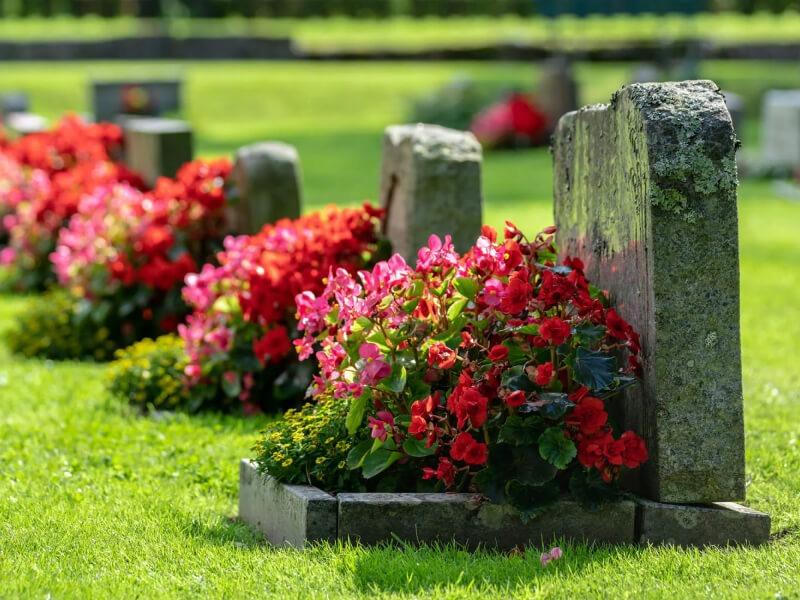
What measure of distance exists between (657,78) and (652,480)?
670 inches

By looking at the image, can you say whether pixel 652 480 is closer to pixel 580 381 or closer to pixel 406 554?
pixel 580 381

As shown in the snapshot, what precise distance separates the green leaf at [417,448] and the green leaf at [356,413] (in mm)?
185

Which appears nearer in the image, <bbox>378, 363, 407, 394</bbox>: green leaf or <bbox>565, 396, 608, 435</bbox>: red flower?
<bbox>565, 396, 608, 435</bbox>: red flower

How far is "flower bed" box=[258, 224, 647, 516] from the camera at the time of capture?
13.9 ft

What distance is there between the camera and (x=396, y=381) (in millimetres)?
4379

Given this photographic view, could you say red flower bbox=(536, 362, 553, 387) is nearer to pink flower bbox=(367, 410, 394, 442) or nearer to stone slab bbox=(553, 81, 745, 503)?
stone slab bbox=(553, 81, 745, 503)

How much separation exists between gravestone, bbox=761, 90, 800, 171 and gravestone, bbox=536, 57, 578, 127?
3.20 metres

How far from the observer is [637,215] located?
14.5 ft

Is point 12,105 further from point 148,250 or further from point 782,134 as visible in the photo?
point 148,250

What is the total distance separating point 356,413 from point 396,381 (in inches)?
7.4

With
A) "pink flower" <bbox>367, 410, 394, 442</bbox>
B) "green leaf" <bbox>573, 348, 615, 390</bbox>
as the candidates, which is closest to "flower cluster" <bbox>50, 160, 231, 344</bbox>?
"pink flower" <bbox>367, 410, 394, 442</bbox>

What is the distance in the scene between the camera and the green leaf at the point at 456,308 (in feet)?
14.9

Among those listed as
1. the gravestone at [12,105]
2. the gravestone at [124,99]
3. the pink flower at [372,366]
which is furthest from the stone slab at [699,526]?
the gravestone at [124,99]

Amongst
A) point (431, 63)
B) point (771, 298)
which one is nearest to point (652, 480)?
point (771, 298)
